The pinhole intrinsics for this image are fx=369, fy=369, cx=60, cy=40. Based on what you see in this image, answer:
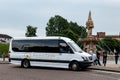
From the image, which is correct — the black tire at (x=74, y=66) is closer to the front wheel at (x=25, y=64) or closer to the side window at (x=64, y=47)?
the side window at (x=64, y=47)

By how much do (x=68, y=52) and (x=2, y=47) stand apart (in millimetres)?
48355

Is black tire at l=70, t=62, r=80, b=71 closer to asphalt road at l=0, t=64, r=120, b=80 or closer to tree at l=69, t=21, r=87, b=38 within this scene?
asphalt road at l=0, t=64, r=120, b=80

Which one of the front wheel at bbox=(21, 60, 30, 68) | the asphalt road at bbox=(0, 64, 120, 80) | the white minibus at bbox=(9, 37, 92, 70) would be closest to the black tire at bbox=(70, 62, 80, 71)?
the white minibus at bbox=(9, 37, 92, 70)

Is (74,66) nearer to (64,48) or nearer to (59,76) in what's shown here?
(64,48)

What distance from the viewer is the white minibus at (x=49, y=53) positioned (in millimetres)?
26453

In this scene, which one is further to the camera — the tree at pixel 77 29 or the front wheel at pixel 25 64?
the tree at pixel 77 29

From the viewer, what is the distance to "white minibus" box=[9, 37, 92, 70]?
26.5 meters

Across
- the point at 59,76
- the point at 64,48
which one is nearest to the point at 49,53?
the point at 64,48

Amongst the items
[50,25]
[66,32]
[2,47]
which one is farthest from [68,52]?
[50,25]

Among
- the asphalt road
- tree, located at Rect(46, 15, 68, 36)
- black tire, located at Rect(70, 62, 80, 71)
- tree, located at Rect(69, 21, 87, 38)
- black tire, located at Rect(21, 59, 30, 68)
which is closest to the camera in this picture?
the asphalt road

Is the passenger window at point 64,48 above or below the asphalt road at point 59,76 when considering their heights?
above

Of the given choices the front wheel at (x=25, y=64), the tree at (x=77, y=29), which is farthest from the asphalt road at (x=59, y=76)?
the tree at (x=77, y=29)

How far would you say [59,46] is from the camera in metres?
27.3

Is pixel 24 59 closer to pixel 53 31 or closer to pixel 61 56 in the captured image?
pixel 61 56
